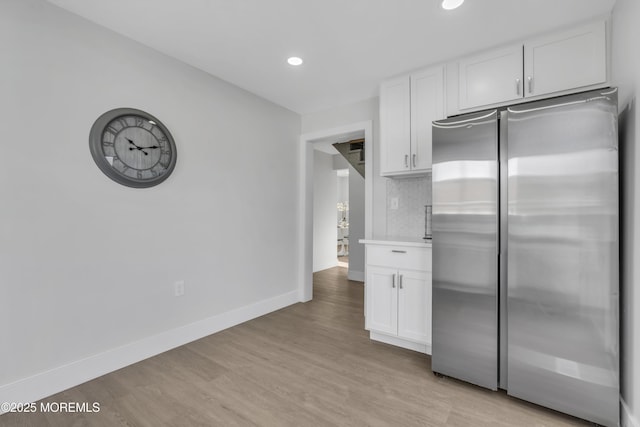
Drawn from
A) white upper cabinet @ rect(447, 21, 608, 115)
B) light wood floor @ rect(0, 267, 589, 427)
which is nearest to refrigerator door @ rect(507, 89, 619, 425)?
light wood floor @ rect(0, 267, 589, 427)

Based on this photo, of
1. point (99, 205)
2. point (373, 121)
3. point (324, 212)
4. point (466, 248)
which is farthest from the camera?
point (324, 212)

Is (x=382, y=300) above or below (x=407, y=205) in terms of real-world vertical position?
below

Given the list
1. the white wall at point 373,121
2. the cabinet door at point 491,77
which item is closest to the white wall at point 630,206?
the cabinet door at point 491,77

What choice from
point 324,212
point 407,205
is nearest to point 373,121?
point 407,205

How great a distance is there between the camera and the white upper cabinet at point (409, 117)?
8.32ft

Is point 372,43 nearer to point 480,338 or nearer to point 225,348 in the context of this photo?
point 480,338

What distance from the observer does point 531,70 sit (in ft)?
6.98

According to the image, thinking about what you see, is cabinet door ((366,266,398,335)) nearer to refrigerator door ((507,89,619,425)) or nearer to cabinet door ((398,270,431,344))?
cabinet door ((398,270,431,344))

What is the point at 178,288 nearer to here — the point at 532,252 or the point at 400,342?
the point at 400,342

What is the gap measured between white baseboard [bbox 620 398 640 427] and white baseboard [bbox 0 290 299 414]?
9.48ft

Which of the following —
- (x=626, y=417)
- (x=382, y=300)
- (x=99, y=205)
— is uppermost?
(x=99, y=205)

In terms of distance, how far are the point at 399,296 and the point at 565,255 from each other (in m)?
1.18

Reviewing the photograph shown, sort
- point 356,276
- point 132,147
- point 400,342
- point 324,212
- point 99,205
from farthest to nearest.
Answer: point 324,212
point 356,276
point 400,342
point 132,147
point 99,205

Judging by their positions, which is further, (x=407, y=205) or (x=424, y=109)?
(x=407, y=205)
